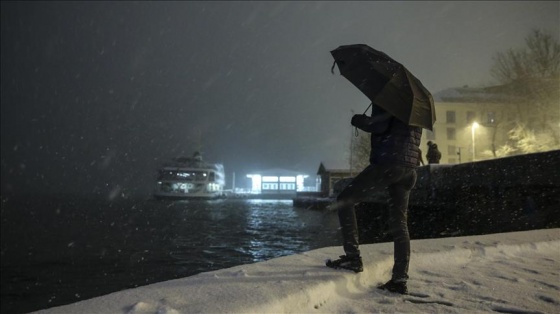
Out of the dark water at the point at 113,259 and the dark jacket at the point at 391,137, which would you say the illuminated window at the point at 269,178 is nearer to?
the dark water at the point at 113,259

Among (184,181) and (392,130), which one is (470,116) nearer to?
(392,130)

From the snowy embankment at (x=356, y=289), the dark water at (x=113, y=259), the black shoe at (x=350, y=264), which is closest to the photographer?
the snowy embankment at (x=356, y=289)

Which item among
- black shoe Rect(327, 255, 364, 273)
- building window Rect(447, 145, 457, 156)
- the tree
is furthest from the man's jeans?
building window Rect(447, 145, 457, 156)

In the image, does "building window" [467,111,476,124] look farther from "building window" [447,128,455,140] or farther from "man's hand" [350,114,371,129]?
"man's hand" [350,114,371,129]

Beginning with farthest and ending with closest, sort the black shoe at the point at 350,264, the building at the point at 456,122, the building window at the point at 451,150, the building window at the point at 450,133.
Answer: the building window at the point at 450,133 → the building window at the point at 451,150 → the building at the point at 456,122 → the black shoe at the point at 350,264

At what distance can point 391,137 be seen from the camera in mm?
3053

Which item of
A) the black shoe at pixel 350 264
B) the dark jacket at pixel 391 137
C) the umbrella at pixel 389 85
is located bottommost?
the black shoe at pixel 350 264

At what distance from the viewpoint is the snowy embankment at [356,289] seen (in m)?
2.39

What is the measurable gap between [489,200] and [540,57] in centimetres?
1854

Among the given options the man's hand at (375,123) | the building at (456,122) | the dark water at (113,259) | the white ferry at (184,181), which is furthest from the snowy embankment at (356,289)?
the white ferry at (184,181)

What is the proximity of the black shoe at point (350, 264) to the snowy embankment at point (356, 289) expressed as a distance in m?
0.07

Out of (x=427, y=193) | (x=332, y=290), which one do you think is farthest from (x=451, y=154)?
(x=332, y=290)

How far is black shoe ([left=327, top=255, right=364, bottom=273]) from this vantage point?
3.27 m

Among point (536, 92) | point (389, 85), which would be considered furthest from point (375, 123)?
point (536, 92)
